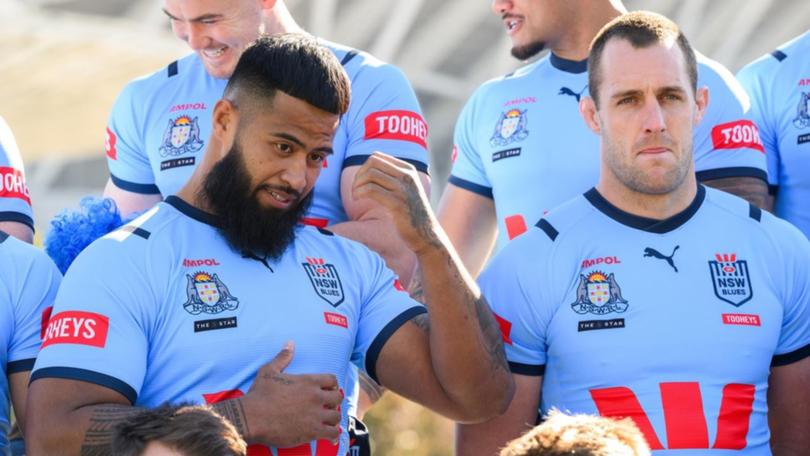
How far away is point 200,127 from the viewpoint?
5.70 metres

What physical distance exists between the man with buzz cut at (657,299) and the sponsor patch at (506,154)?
0.68 m

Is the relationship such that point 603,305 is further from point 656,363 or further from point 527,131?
point 527,131

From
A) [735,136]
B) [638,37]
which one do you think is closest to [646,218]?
[638,37]

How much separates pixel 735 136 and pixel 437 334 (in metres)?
1.58

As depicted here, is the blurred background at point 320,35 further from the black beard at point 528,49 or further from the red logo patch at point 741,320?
the red logo patch at point 741,320

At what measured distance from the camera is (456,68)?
711 inches

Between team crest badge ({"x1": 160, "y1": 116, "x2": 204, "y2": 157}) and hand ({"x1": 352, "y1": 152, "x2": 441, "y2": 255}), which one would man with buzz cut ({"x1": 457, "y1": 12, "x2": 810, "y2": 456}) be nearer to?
hand ({"x1": 352, "y1": 152, "x2": 441, "y2": 255})

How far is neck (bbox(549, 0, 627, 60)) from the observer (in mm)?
6139

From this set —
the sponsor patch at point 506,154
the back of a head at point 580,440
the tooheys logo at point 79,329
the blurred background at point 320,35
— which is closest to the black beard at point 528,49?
the sponsor patch at point 506,154

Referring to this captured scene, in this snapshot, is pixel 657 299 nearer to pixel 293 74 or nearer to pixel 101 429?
pixel 293 74

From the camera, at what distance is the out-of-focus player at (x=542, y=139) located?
5.75 m

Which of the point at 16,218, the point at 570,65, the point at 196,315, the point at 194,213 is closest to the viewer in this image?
the point at 196,315

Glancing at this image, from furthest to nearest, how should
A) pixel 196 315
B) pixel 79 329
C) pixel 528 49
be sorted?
1. pixel 528 49
2. pixel 196 315
3. pixel 79 329

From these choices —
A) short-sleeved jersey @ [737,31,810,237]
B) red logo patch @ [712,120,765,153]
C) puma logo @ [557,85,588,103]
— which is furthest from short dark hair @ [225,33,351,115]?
short-sleeved jersey @ [737,31,810,237]
